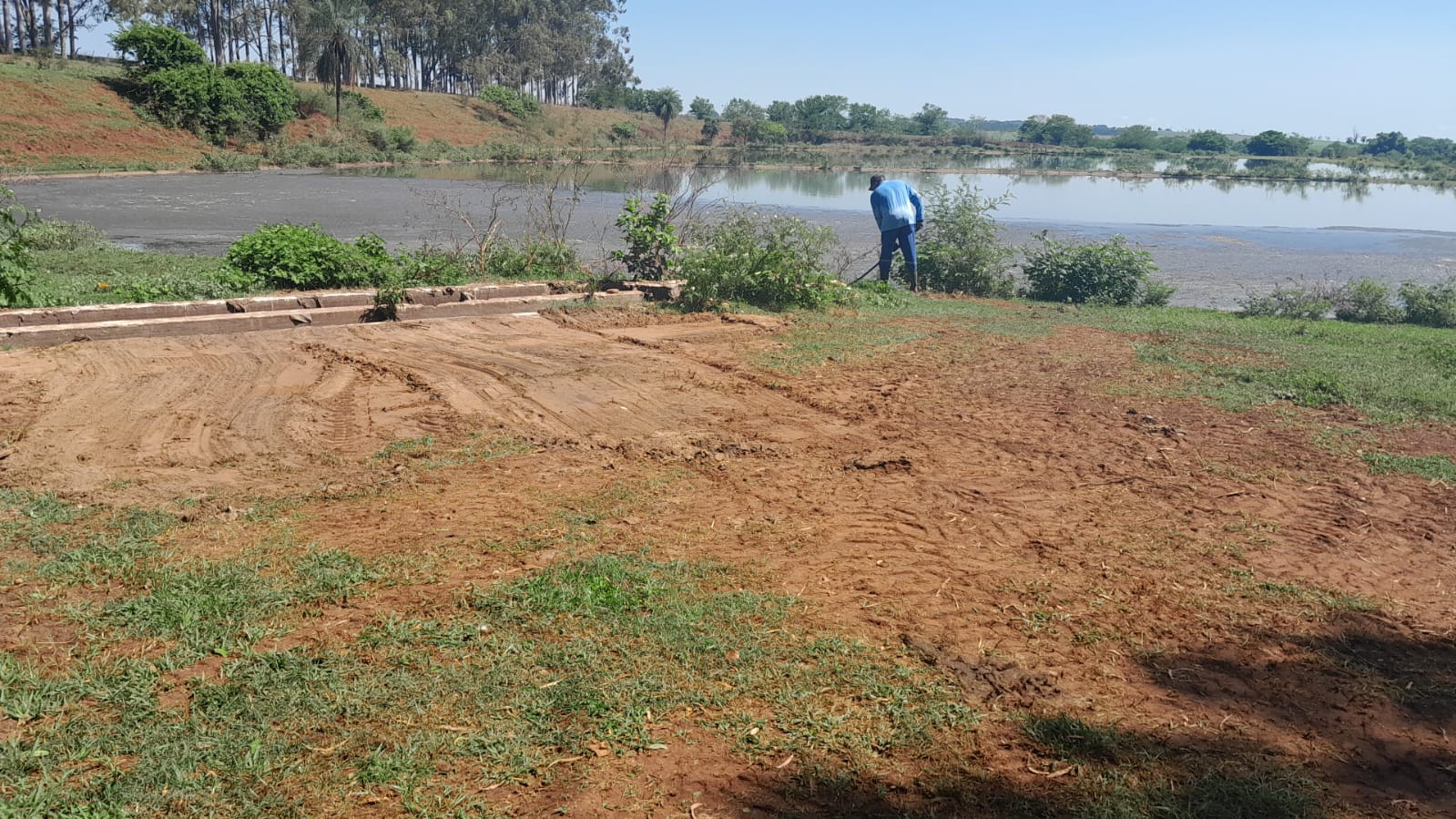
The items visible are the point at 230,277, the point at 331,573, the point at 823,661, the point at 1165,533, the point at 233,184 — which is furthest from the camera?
the point at 233,184

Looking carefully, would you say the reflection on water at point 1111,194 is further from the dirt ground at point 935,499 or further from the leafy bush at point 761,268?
the dirt ground at point 935,499

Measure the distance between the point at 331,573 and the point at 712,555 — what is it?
1.88m

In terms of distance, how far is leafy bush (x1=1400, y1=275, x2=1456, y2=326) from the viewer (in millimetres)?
15102

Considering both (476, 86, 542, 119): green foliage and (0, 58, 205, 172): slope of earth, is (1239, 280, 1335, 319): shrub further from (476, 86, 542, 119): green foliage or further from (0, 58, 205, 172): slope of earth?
(476, 86, 542, 119): green foliage

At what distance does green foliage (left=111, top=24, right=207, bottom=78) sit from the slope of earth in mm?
1498

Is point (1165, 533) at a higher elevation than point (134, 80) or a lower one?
lower

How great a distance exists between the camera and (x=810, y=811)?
128 inches

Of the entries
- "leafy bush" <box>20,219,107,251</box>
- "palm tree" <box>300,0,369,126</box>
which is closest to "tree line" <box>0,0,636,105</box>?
"palm tree" <box>300,0,369,126</box>

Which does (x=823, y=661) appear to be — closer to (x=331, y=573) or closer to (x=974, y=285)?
(x=331, y=573)

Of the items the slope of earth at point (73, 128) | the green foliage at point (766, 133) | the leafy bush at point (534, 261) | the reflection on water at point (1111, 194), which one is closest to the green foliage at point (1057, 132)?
the green foliage at point (766, 133)

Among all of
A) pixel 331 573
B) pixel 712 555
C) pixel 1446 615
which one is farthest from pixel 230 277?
pixel 1446 615

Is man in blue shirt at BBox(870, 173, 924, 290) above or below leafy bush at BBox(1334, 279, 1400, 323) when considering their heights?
above

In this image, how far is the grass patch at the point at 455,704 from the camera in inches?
130

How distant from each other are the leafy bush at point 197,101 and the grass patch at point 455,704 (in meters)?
46.8
